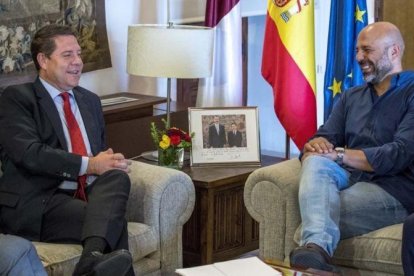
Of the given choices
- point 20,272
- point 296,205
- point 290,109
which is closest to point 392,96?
point 296,205

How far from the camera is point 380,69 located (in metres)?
3.15

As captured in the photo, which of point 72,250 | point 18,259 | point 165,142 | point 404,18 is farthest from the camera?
point 404,18

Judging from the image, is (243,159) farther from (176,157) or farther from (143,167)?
(143,167)

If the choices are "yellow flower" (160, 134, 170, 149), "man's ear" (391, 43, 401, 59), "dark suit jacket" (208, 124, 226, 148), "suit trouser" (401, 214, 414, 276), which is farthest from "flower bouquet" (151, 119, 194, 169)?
"suit trouser" (401, 214, 414, 276)

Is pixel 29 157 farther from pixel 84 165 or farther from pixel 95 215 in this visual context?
pixel 95 215

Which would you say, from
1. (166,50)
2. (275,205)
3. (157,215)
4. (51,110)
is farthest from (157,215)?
(166,50)

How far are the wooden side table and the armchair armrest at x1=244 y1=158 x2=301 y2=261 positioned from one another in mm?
298

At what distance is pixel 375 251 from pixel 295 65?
1467 millimetres

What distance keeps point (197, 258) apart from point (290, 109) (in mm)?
1011

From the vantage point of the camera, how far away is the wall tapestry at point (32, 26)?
3.69 metres

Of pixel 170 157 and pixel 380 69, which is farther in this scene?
pixel 170 157

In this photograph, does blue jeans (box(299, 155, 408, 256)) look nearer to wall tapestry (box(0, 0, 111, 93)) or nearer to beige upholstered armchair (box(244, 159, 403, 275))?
beige upholstered armchair (box(244, 159, 403, 275))

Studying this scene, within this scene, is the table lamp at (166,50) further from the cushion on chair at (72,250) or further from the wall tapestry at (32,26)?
the cushion on chair at (72,250)

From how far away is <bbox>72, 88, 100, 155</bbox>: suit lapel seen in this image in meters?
3.11
